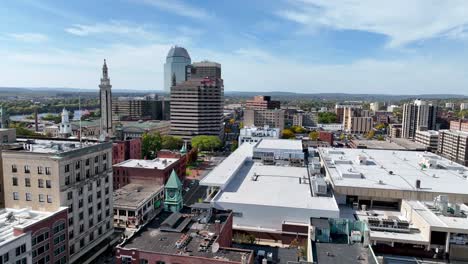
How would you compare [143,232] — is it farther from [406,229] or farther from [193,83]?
[193,83]

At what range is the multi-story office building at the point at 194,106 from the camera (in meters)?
194

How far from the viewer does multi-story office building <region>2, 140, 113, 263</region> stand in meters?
51.3

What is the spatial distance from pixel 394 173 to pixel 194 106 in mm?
122724

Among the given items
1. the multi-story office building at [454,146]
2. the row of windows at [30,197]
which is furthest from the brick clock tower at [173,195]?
the multi-story office building at [454,146]

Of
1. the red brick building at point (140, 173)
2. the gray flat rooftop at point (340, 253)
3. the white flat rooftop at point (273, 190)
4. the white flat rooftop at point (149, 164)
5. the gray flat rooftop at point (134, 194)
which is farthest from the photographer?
the white flat rooftop at point (149, 164)

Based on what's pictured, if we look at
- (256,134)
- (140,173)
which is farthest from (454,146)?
(140,173)

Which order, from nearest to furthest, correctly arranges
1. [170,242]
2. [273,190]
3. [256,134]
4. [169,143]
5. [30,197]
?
[170,242] → [30,197] → [273,190] → [169,143] → [256,134]

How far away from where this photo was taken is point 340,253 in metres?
42.1

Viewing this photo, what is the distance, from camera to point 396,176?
8900cm

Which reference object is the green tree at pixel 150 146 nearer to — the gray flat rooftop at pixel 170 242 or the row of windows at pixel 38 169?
the row of windows at pixel 38 169

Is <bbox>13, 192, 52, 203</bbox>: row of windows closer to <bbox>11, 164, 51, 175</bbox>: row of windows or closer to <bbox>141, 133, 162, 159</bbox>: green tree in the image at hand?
<bbox>11, 164, 51, 175</bbox>: row of windows

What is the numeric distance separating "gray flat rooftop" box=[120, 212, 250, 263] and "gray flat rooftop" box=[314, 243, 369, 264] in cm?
945

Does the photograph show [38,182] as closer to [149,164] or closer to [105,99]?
[149,164]

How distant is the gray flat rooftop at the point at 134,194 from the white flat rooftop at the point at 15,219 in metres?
30.1
